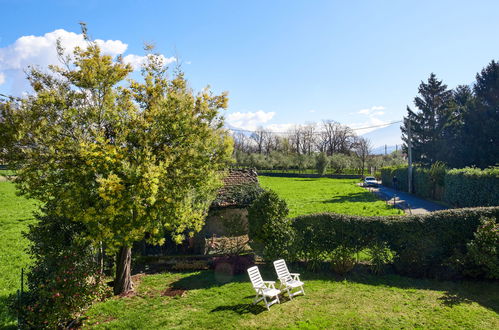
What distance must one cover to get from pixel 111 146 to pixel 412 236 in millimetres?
9629

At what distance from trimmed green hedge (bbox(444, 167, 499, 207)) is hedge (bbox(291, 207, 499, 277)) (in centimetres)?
1035

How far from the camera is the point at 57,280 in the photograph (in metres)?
7.23

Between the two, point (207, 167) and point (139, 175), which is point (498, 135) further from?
point (139, 175)

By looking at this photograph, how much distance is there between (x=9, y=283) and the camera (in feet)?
35.5

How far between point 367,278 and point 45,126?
10.3 m

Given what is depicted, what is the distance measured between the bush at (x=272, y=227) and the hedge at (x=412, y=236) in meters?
0.86

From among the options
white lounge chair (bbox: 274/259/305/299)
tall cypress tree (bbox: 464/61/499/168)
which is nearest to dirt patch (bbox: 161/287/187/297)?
white lounge chair (bbox: 274/259/305/299)

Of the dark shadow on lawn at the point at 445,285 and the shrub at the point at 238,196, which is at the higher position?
the shrub at the point at 238,196

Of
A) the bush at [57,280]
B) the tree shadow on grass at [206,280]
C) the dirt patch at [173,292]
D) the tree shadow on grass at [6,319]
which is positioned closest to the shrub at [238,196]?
the tree shadow on grass at [206,280]

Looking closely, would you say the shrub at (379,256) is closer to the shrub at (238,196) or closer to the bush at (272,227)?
the bush at (272,227)

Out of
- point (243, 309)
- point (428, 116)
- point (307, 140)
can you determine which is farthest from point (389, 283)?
point (307, 140)

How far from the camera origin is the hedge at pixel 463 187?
1869cm

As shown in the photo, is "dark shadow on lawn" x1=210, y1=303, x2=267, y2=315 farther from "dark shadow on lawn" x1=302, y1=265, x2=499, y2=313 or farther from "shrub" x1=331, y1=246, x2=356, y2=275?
"shrub" x1=331, y1=246, x2=356, y2=275

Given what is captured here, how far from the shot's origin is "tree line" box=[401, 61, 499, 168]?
101 ft
